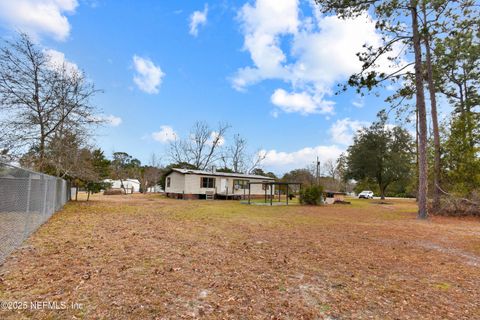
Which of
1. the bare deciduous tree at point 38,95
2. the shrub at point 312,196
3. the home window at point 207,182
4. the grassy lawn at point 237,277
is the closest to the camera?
the grassy lawn at point 237,277

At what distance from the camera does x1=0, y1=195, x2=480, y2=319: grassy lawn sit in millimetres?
2932

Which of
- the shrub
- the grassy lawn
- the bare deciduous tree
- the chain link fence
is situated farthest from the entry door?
the chain link fence

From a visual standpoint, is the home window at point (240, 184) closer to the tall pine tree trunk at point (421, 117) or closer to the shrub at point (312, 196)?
the shrub at point (312, 196)

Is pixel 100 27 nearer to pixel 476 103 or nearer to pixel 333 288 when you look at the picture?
pixel 333 288

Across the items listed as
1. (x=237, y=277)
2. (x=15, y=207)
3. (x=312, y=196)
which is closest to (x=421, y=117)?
(x=312, y=196)

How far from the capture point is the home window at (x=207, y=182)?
24.5 metres

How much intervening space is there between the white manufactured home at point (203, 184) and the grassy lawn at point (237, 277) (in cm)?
1684

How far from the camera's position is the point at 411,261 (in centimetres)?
516

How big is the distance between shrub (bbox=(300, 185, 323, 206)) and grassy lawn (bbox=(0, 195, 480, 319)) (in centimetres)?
1328

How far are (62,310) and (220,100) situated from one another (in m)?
22.9

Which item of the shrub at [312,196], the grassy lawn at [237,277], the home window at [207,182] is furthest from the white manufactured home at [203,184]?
the grassy lawn at [237,277]

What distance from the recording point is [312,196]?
20203mm

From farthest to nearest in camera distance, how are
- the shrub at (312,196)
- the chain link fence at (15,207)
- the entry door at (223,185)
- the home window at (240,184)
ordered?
the home window at (240,184), the entry door at (223,185), the shrub at (312,196), the chain link fence at (15,207)

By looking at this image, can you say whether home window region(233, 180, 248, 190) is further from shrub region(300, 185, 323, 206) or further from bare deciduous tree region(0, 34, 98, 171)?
bare deciduous tree region(0, 34, 98, 171)
